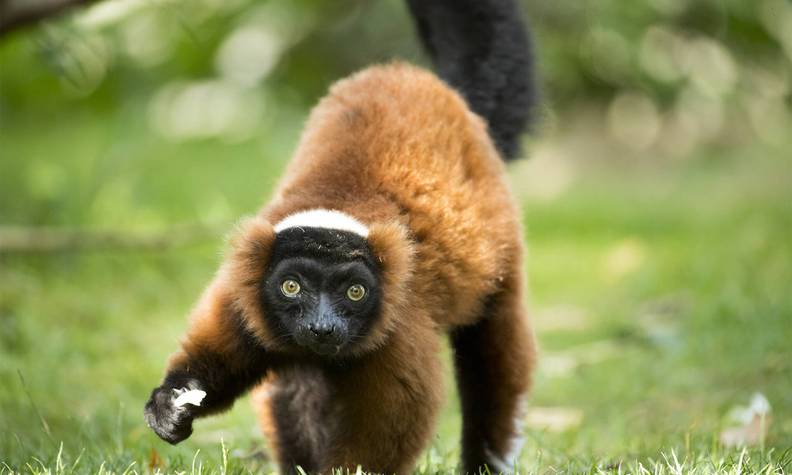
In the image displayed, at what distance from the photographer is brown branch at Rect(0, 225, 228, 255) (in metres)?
8.11

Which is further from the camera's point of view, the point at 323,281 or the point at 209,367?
the point at 209,367

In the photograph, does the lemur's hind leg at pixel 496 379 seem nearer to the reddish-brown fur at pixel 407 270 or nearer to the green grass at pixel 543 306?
the reddish-brown fur at pixel 407 270

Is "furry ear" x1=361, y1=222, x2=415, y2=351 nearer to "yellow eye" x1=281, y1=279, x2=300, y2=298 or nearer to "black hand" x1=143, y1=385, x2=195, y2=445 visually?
"yellow eye" x1=281, y1=279, x2=300, y2=298

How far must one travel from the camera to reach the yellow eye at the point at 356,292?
433cm

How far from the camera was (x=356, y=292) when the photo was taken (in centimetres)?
434

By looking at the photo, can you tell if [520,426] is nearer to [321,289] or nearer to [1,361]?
[321,289]

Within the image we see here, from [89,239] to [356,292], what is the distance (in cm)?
454

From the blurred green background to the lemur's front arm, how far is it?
25 cm

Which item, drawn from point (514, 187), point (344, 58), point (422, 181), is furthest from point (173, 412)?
point (344, 58)

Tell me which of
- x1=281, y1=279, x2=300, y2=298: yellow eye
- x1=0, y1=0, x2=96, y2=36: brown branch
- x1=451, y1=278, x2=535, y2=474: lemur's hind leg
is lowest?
x1=451, y1=278, x2=535, y2=474: lemur's hind leg

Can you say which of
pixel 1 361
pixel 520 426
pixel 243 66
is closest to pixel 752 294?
pixel 520 426

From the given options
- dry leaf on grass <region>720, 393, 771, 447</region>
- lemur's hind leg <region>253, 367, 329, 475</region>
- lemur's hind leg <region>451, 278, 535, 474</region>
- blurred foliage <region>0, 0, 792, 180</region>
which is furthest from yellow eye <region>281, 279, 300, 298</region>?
blurred foliage <region>0, 0, 792, 180</region>

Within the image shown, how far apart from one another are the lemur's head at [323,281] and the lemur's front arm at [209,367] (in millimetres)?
92

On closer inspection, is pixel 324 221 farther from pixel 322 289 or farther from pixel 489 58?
pixel 489 58
